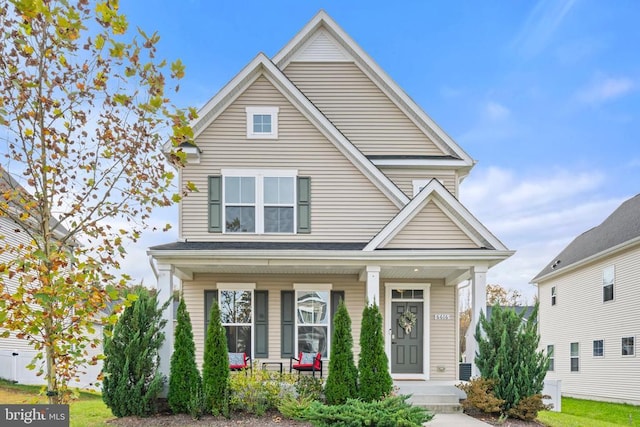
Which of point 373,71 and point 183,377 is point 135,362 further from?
point 373,71

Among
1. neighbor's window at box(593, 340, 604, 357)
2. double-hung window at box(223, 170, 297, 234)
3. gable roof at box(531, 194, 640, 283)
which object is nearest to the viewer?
double-hung window at box(223, 170, 297, 234)

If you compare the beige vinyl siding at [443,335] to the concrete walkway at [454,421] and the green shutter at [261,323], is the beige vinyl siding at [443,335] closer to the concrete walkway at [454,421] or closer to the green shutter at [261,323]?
the concrete walkway at [454,421]

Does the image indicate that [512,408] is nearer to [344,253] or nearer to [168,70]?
[344,253]

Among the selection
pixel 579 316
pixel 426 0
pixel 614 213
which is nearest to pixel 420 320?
→ pixel 426 0

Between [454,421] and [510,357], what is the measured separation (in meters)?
1.78

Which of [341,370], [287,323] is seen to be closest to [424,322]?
[287,323]

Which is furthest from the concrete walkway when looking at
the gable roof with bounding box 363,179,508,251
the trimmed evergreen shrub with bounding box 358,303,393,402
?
the gable roof with bounding box 363,179,508,251

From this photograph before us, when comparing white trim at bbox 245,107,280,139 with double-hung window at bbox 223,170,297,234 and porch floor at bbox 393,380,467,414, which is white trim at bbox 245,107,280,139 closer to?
double-hung window at bbox 223,170,297,234

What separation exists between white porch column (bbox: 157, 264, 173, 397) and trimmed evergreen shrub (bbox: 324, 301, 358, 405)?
10.6ft

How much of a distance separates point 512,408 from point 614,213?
672 inches

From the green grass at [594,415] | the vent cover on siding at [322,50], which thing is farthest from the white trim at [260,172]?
the green grass at [594,415]

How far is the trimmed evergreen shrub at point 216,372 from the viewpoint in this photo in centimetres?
884

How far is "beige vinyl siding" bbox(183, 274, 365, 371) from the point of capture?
39.2ft

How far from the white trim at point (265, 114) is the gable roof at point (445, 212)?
3.68 metres
